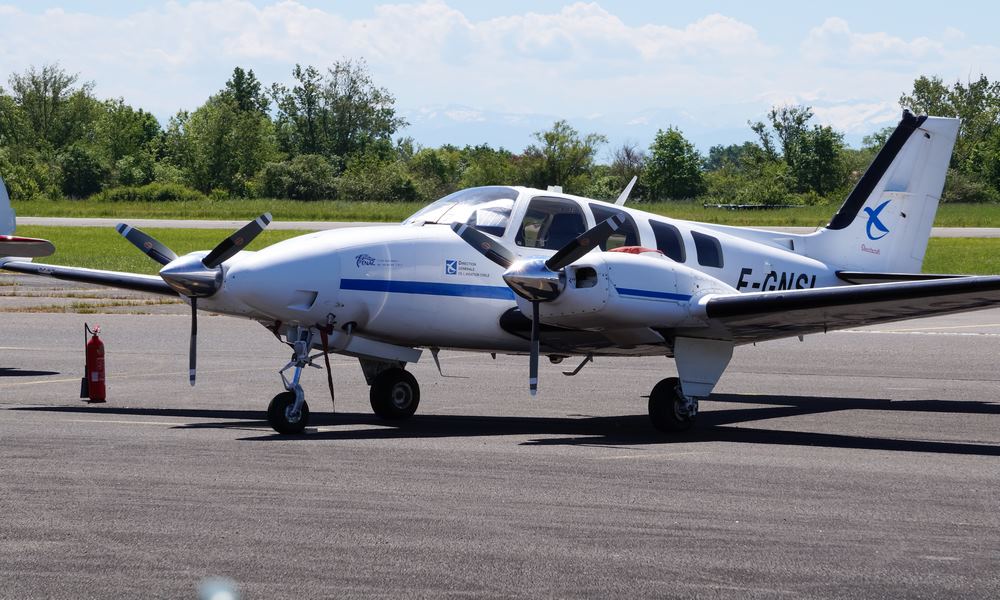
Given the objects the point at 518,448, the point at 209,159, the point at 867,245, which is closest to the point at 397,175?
the point at 209,159

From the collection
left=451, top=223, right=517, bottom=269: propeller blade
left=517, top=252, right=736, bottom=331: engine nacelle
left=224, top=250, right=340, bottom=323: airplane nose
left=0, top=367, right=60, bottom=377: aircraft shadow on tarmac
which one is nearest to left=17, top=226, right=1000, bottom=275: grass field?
left=0, top=367, right=60, bottom=377: aircraft shadow on tarmac

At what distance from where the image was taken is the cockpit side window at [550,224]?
14.8 meters

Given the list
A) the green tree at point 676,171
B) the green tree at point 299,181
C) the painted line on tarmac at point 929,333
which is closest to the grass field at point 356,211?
the green tree at point 299,181

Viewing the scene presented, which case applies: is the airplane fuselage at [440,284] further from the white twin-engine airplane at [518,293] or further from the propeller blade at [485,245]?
the propeller blade at [485,245]

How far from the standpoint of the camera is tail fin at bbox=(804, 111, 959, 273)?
18.5 meters

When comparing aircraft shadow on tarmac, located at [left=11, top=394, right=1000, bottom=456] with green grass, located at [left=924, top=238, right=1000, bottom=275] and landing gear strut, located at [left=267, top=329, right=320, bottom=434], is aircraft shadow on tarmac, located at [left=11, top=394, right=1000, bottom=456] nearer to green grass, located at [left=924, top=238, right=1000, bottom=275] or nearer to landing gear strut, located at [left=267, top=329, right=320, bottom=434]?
landing gear strut, located at [left=267, top=329, right=320, bottom=434]

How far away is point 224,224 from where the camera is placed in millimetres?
72438

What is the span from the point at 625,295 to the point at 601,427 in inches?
81.4

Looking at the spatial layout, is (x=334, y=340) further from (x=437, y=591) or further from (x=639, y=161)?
(x=639, y=161)

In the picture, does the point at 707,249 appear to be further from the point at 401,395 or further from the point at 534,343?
the point at 401,395

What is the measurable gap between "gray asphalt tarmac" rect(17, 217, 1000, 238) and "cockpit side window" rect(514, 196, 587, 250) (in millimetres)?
48907

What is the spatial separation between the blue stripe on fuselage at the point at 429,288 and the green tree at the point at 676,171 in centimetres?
7614

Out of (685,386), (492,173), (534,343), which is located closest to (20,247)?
(534,343)

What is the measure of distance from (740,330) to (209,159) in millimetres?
98727
